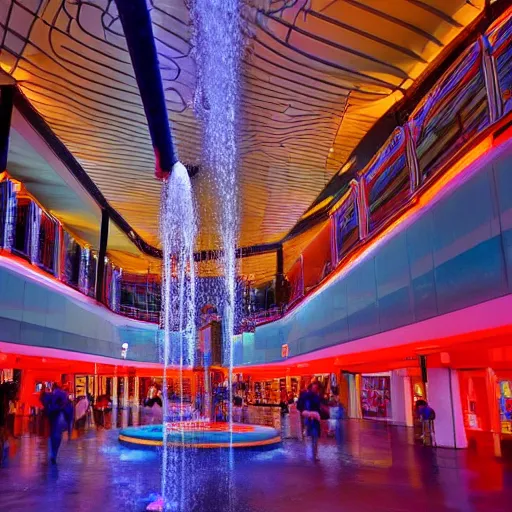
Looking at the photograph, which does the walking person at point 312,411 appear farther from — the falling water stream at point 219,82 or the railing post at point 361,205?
the railing post at point 361,205

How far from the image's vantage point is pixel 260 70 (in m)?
10.5

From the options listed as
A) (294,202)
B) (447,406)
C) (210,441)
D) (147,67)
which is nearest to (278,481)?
(210,441)

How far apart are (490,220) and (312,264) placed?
17.7 meters

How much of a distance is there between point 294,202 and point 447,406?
905 cm

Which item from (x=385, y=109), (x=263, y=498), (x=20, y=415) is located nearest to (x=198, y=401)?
(x=20, y=415)

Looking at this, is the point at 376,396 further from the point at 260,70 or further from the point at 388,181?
the point at 260,70

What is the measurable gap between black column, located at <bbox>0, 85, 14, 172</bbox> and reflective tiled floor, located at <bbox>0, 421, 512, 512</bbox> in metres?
7.30

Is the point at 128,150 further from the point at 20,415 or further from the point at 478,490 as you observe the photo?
the point at 20,415

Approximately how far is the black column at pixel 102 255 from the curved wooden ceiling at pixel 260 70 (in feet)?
27.7

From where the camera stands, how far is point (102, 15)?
908 cm

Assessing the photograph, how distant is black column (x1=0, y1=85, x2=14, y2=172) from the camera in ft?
41.8

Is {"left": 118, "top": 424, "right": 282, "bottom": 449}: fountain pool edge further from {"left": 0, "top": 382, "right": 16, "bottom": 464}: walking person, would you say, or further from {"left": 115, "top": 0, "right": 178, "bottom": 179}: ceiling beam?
{"left": 115, "top": 0, "right": 178, "bottom": 179}: ceiling beam

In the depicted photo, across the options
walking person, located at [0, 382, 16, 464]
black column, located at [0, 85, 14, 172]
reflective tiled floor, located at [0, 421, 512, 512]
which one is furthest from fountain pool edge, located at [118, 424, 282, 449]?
black column, located at [0, 85, 14, 172]

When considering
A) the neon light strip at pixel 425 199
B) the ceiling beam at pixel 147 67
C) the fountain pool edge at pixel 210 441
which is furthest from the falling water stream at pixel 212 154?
the neon light strip at pixel 425 199
